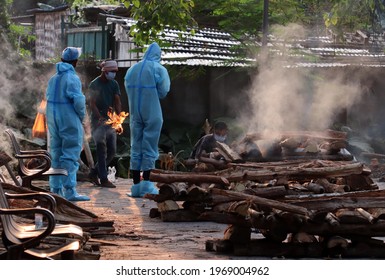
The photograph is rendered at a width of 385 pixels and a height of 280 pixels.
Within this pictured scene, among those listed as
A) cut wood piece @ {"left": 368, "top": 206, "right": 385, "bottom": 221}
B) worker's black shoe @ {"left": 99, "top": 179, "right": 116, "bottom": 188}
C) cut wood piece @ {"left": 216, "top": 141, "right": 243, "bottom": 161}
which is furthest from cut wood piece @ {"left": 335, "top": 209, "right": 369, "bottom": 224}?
worker's black shoe @ {"left": 99, "top": 179, "right": 116, "bottom": 188}

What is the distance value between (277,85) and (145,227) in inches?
484

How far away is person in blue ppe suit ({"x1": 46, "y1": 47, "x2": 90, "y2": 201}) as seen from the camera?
1311cm

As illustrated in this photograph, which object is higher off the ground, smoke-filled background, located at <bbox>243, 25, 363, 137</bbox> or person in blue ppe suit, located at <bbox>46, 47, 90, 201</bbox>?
person in blue ppe suit, located at <bbox>46, 47, 90, 201</bbox>

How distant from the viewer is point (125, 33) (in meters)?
25.0

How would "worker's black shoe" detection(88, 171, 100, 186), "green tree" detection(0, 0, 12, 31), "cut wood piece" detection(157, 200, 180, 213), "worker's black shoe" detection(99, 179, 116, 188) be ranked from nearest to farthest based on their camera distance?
"cut wood piece" detection(157, 200, 180, 213) < "worker's black shoe" detection(99, 179, 116, 188) < "worker's black shoe" detection(88, 171, 100, 186) < "green tree" detection(0, 0, 12, 31)

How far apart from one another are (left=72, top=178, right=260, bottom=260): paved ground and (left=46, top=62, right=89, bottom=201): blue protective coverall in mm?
454

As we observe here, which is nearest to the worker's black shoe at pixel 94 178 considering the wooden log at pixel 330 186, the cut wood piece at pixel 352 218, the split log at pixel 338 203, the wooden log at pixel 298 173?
the wooden log at pixel 298 173

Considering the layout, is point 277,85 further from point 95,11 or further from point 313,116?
point 95,11

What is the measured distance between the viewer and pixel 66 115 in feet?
43.2

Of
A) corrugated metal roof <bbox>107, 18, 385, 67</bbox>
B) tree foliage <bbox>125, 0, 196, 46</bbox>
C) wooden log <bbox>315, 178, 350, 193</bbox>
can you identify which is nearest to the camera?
wooden log <bbox>315, 178, 350, 193</bbox>

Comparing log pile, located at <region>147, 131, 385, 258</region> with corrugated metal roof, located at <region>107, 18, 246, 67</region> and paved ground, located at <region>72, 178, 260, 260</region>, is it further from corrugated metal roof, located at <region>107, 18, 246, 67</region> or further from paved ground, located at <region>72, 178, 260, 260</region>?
corrugated metal roof, located at <region>107, 18, 246, 67</region>

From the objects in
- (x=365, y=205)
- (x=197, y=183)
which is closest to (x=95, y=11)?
(x=197, y=183)

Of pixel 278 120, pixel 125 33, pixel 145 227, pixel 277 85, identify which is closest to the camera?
pixel 145 227

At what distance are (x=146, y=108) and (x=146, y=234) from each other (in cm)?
402
